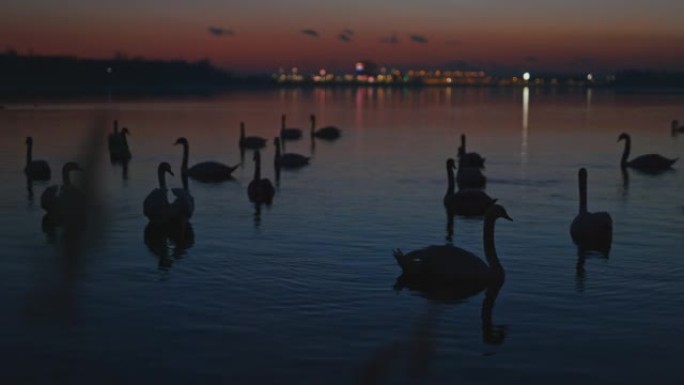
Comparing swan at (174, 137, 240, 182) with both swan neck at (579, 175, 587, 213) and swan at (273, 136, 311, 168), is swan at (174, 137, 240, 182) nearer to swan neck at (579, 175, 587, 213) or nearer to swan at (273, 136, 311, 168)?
swan at (273, 136, 311, 168)

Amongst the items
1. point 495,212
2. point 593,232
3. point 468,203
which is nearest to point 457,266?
point 495,212

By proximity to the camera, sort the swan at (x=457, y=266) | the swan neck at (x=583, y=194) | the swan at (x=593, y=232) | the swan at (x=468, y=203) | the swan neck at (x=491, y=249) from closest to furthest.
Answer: the swan at (x=457, y=266) < the swan neck at (x=491, y=249) < the swan at (x=593, y=232) < the swan neck at (x=583, y=194) < the swan at (x=468, y=203)

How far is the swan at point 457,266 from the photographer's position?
12.0 meters

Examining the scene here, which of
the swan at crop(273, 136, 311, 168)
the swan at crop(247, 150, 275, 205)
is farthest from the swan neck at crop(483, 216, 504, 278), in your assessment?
the swan at crop(273, 136, 311, 168)

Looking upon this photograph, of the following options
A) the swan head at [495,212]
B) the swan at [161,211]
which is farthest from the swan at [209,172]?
the swan head at [495,212]

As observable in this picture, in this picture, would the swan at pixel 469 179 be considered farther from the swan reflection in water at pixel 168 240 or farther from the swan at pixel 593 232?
the swan reflection in water at pixel 168 240

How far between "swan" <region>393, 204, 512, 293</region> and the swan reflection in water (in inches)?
166

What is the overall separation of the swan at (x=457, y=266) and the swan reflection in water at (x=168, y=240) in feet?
13.8

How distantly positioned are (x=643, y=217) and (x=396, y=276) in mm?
9147

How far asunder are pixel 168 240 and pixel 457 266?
646 centimetres

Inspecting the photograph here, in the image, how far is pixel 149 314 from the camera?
1075 centimetres

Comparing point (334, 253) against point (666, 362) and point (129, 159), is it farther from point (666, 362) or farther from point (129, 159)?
point (129, 159)

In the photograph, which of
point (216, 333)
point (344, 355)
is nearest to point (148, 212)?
point (216, 333)

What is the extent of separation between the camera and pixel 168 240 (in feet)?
52.7
